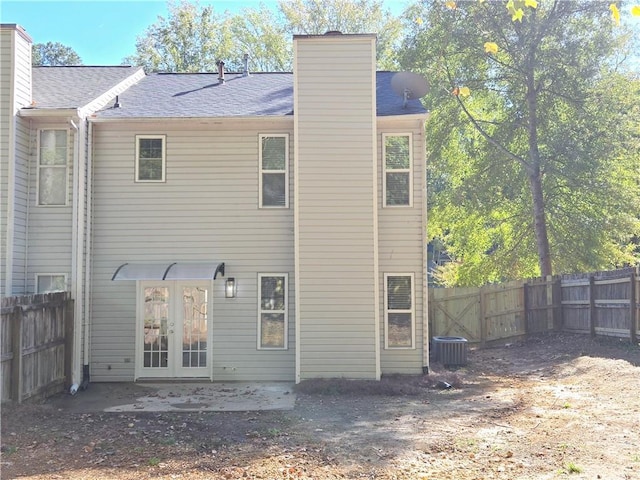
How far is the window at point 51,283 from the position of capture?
36.5 ft

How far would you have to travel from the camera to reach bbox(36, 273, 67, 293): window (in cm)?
1112

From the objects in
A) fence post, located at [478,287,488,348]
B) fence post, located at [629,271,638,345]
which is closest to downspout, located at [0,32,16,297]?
fence post, located at [478,287,488,348]

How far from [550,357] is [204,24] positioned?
999 inches

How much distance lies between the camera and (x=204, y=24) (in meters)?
30.3

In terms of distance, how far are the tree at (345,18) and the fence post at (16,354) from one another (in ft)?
78.2

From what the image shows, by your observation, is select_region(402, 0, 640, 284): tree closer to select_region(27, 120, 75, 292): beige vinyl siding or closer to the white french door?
the white french door

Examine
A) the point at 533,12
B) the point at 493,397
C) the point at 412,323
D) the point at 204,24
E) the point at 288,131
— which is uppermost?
the point at 204,24

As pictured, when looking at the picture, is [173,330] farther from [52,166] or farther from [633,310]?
[633,310]

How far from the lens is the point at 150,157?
456 inches

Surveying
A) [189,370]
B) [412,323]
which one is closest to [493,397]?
[412,323]

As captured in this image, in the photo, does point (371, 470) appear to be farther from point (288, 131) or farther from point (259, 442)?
point (288, 131)

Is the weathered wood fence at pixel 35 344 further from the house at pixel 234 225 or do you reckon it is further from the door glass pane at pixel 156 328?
the door glass pane at pixel 156 328

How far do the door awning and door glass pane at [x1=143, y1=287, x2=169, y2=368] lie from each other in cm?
60

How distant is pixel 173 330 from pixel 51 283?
2582 mm
